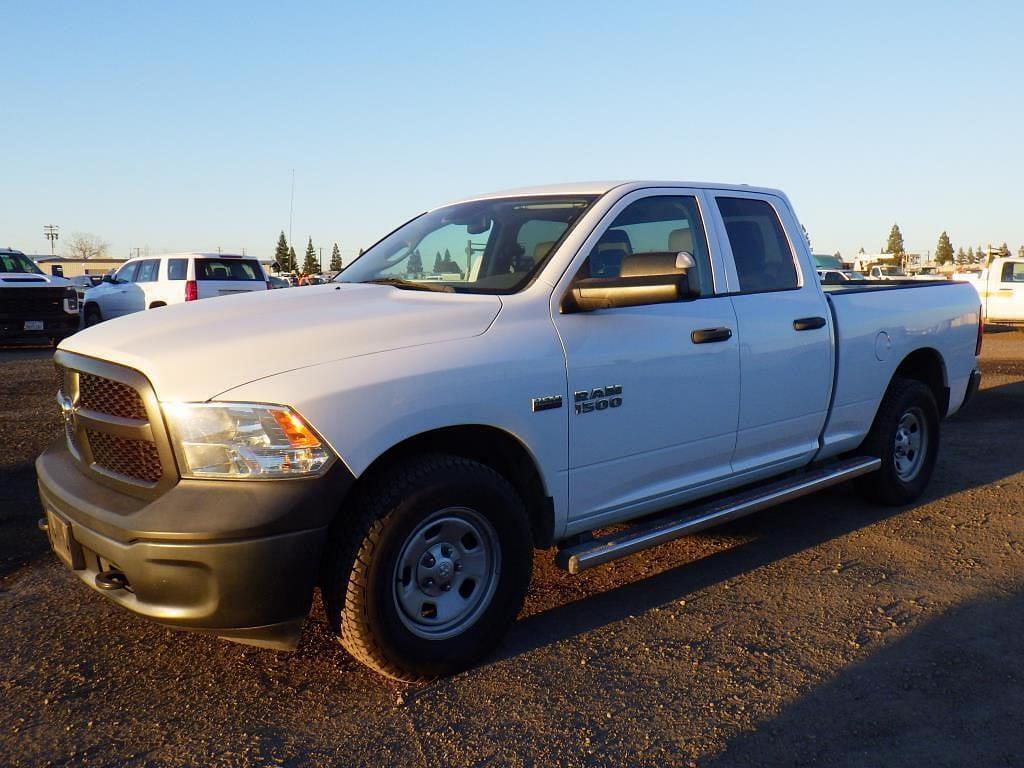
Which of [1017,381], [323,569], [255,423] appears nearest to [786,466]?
[323,569]

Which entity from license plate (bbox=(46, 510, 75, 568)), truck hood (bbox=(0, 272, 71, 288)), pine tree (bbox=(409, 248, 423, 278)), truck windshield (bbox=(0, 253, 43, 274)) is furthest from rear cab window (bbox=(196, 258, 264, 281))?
license plate (bbox=(46, 510, 75, 568))

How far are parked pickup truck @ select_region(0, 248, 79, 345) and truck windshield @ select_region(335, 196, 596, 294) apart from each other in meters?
13.2

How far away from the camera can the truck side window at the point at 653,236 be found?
3.89 m

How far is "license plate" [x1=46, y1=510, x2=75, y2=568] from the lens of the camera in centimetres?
318

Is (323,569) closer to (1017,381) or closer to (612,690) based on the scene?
(612,690)

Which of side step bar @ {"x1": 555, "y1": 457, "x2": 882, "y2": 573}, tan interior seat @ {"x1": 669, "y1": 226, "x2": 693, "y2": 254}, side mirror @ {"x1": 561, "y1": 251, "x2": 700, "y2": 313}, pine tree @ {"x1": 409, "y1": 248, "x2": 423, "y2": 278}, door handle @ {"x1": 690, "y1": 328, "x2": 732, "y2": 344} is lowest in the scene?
side step bar @ {"x1": 555, "y1": 457, "x2": 882, "y2": 573}

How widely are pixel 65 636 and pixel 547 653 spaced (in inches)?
78.8

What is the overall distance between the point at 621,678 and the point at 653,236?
80.6 inches

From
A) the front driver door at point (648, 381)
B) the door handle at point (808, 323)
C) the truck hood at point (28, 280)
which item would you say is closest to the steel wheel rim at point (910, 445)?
the door handle at point (808, 323)

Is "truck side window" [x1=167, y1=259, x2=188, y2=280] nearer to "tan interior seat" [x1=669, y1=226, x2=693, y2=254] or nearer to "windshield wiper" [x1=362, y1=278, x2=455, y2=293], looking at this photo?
"windshield wiper" [x1=362, y1=278, x2=455, y2=293]

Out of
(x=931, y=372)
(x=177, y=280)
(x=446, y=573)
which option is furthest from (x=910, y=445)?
(x=177, y=280)

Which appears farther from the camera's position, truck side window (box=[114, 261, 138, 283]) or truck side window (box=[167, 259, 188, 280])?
truck side window (box=[114, 261, 138, 283])

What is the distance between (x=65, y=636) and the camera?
3.68 m

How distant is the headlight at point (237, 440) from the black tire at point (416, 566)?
346 mm
